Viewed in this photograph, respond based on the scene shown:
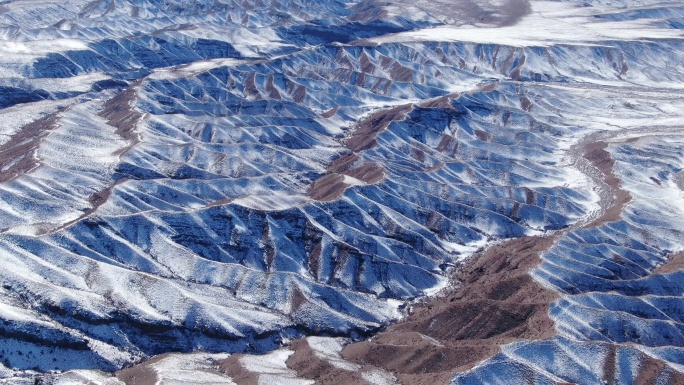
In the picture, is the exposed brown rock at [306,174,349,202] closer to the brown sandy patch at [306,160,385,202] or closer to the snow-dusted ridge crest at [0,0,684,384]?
the brown sandy patch at [306,160,385,202]

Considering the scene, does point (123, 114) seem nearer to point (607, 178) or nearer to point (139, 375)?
point (139, 375)

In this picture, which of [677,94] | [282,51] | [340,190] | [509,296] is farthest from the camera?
[282,51]

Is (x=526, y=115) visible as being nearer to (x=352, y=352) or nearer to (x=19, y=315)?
(x=352, y=352)

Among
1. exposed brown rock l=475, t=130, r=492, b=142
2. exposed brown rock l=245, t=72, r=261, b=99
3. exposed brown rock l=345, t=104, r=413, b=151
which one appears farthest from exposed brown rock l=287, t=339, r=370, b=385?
exposed brown rock l=245, t=72, r=261, b=99

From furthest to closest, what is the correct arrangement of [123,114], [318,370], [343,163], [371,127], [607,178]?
[371,127]
[123,114]
[343,163]
[607,178]
[318,370]

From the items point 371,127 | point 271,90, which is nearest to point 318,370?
point 371,127

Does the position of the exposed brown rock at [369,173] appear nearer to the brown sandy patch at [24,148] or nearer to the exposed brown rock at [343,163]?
the exposed brown rock at [343,163]

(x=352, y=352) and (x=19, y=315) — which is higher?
(x=19, y=315)

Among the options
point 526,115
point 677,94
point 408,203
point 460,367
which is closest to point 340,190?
point 408,203
